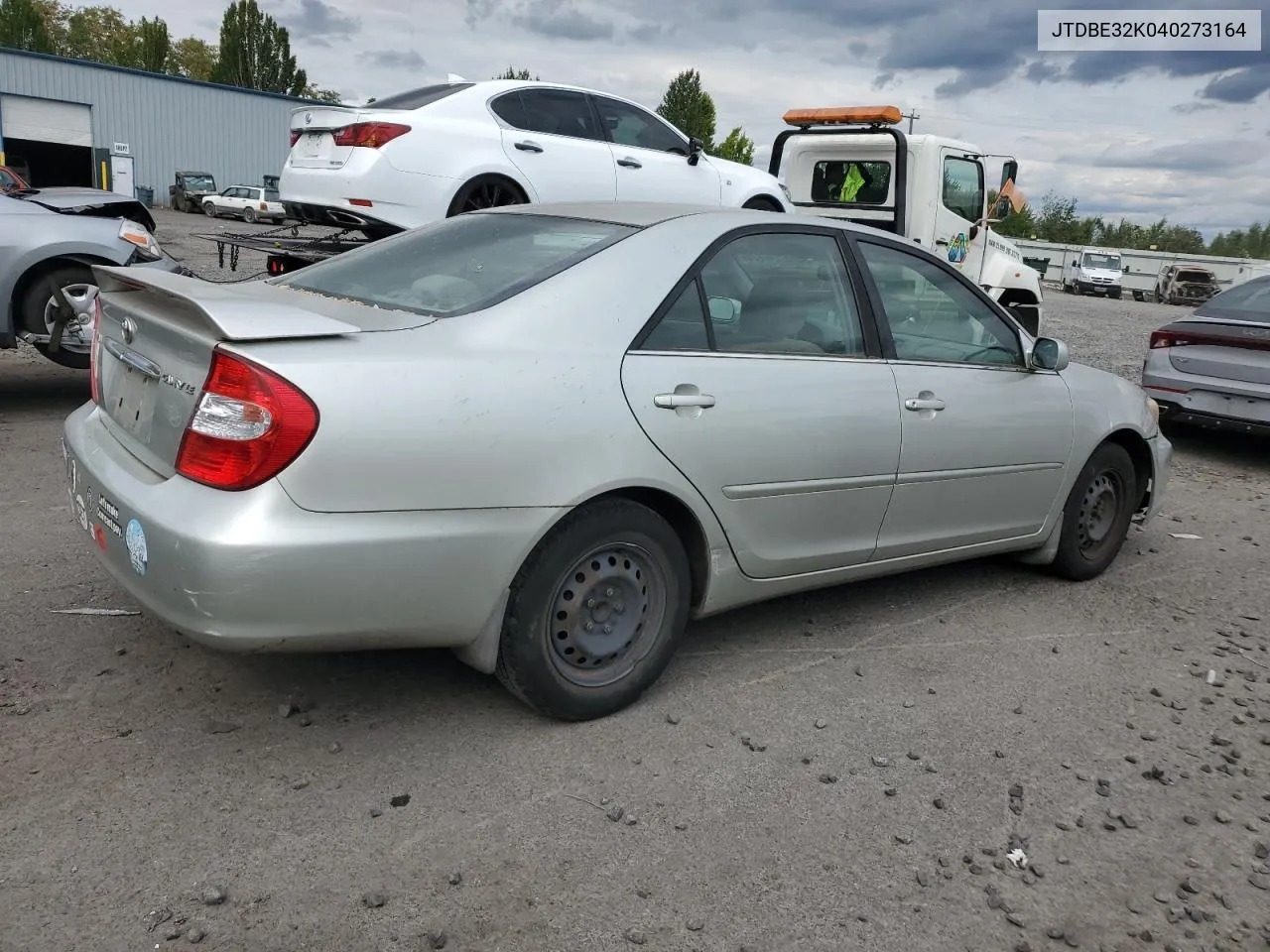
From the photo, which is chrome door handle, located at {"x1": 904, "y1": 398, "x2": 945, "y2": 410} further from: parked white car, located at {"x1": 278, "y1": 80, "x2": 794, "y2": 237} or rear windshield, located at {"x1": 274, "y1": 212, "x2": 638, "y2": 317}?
parked white car, located at {"x1": 278, "y1": 80, "x2": 794, "y2": 237}

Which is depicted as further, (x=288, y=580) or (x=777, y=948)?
(x=288, y=580)

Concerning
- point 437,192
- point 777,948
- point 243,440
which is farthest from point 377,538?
point 437,192

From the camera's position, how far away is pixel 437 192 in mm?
7500

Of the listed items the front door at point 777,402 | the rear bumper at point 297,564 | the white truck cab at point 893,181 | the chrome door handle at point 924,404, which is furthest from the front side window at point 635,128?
the rear bumper at point 297,564

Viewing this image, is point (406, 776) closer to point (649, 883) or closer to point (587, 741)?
point (587, 741)

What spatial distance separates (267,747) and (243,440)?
0.96 meters

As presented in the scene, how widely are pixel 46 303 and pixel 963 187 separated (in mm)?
9130

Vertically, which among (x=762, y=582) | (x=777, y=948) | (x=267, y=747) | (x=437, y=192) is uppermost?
(x=437, y=192)

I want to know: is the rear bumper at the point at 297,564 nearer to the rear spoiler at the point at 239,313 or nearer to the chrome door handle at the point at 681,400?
the rear spoiler at the point at 239,313

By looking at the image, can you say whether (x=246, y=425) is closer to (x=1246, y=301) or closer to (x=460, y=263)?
(x=460, y=263)

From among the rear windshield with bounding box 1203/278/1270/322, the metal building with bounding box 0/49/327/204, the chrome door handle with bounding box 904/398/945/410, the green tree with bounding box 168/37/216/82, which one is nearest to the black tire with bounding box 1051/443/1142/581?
the chrome door handle with bounding box 904/398/945/410

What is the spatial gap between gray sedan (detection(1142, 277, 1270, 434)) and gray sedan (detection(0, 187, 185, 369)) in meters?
7.88

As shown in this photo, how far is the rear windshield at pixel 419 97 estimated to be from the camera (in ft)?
25.6

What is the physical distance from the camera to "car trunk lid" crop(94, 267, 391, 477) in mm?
2803
